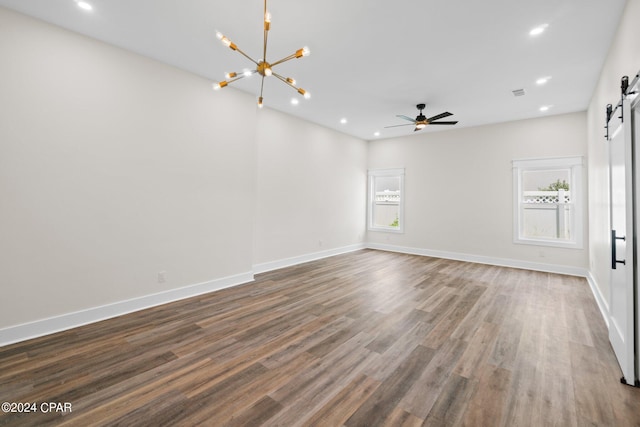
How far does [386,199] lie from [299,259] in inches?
135

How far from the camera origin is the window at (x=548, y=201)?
18.0 feet

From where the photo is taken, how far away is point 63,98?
3.01m

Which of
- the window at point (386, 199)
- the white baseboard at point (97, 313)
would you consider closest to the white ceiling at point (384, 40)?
the white baseboard at point (97, 313)

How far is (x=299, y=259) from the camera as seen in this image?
247 inches

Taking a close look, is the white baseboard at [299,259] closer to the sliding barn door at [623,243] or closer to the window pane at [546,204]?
the window pane at [546,204]

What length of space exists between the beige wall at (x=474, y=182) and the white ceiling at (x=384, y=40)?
0.97 m

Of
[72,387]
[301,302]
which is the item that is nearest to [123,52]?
[72,387]

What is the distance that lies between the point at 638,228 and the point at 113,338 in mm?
4671

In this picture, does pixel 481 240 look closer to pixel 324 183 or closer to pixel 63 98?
pixel 324 183

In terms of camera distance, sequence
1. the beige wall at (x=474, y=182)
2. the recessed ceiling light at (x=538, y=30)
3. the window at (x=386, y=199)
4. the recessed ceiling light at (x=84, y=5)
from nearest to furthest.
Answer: the recessed ceiling light at (x=84, y=5) → the recessed ceiling light at (x=538, y=30) → the beige wall at (x=474, y=182) → the window at (x=386, y=199)

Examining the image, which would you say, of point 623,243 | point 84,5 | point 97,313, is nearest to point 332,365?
point 623,243

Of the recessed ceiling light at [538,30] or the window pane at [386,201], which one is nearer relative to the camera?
the recessed ceiling light at [538,30]

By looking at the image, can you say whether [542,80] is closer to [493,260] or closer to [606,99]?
[606,99]

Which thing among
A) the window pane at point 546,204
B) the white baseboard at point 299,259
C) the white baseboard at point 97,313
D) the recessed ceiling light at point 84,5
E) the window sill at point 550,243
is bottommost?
the white baseboard at point 97,313
